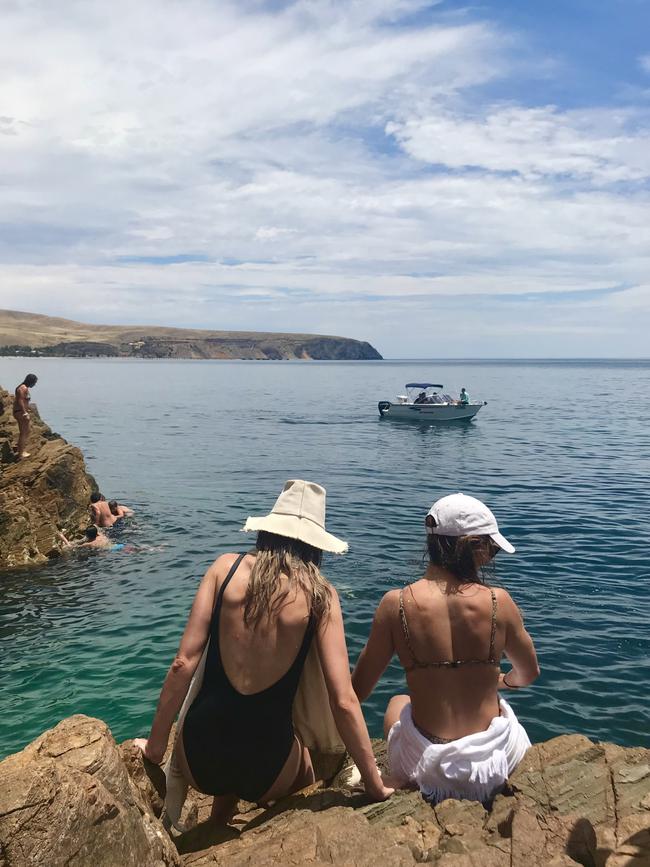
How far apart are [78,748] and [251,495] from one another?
2183 cm

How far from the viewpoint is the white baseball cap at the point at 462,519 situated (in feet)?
14.7

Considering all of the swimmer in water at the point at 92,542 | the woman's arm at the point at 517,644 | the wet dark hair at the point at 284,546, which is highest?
the wet dark hair at the point at 284,546

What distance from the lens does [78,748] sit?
3732 millimetres

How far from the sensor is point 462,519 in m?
4.49

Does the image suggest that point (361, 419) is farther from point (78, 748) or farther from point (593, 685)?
point (78, 748)

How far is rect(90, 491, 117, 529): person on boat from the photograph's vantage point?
19.0 m

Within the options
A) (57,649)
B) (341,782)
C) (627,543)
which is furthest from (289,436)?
(341,782)

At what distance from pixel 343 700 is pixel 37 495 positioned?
15.1 metres

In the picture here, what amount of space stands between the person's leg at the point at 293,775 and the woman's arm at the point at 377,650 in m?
0.53

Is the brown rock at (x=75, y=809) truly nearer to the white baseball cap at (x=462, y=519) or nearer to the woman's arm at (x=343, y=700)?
the woman's arm at (x=343, y=700)

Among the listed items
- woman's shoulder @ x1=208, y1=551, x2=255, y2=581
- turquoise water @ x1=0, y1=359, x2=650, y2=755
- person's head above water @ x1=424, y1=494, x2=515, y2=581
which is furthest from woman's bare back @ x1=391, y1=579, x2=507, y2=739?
turquoise water @ x1=0, y1=359, x2=650, y2=755

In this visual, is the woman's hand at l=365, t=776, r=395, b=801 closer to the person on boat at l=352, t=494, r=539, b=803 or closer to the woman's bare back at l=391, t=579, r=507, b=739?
the person on boat at l=352, t=494, r=539, b=803

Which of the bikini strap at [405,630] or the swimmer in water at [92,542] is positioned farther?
the swimmer in water at [92,542]

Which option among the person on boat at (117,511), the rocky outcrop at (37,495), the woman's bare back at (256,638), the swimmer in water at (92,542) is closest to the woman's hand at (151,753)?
the woman's bare back at (256,638)
